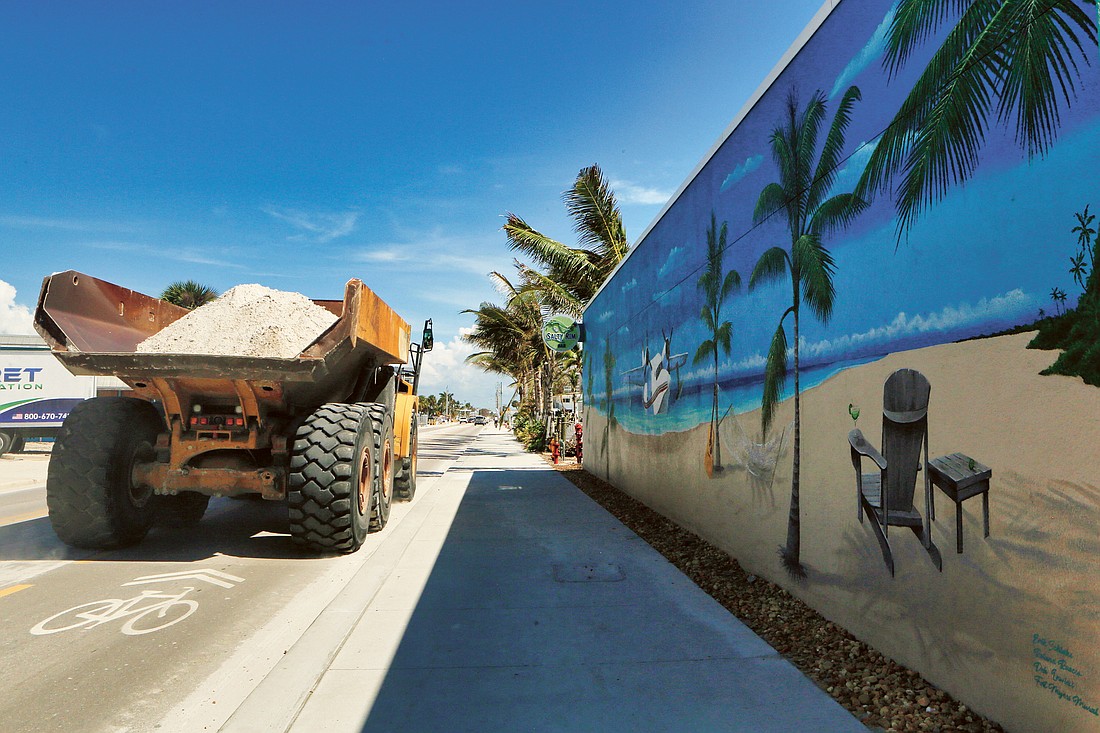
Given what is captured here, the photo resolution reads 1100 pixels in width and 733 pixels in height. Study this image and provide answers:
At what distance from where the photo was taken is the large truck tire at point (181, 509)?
300 inches

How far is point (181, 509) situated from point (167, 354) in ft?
10.1

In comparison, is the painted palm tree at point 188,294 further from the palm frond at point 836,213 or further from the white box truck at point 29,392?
the palm frond at point 836,213

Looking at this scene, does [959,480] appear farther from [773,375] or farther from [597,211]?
[597,211]

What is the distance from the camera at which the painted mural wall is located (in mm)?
2547

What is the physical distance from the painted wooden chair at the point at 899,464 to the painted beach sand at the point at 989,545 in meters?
0.05

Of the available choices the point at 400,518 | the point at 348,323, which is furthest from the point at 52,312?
the point at 400,518

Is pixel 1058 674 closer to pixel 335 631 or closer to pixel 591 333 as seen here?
pixel 335 631

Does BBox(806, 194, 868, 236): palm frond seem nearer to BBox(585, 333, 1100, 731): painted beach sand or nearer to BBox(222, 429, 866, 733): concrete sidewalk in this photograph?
BBox(585, 333, 1100, 731): painted beach sand

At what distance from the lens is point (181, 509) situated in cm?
788

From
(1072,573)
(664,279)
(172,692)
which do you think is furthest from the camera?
(664,279)

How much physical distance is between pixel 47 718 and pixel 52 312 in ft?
12.7

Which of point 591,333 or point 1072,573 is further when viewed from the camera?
point 591,333

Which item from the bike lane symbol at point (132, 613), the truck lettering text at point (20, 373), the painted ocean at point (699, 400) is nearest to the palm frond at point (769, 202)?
the painted ocean at point (699, 400)

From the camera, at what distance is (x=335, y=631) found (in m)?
4.30
